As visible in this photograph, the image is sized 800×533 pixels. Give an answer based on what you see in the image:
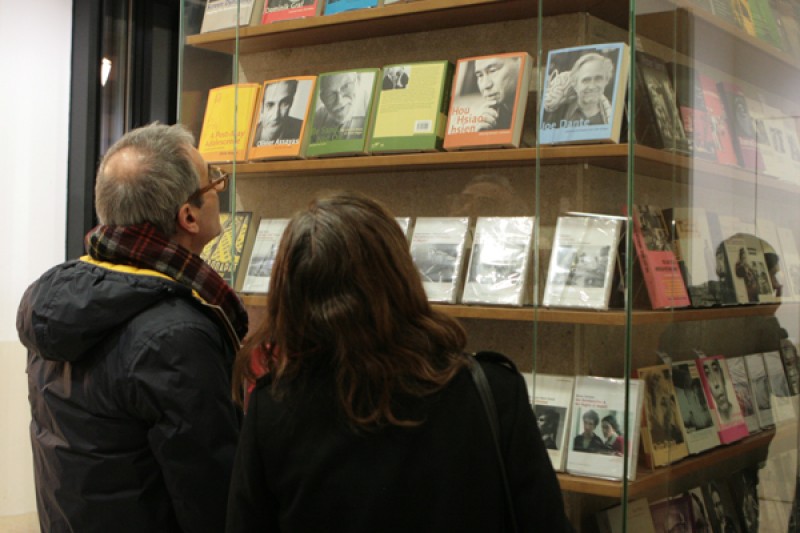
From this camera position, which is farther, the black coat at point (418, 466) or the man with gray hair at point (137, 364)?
the man with gray hair at point (137, 364)

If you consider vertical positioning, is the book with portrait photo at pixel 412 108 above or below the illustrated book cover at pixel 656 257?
above

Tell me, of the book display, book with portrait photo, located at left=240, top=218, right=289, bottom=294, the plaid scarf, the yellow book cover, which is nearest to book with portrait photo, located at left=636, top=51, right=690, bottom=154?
the book display

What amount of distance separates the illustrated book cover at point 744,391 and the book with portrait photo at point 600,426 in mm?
263

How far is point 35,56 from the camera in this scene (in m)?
3.91

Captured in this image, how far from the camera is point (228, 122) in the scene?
9.78 feet

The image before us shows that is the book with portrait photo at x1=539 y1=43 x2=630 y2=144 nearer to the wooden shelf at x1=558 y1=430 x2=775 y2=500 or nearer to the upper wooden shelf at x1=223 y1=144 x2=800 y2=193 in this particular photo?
the upper wooden shelf at x1=223 y1=144 x2=800 y2=193

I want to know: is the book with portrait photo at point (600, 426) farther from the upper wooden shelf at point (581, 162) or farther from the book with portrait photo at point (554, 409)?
the upper wooden shelf at point (581, 162)

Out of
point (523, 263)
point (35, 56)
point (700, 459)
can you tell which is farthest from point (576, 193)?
point (35, 56)

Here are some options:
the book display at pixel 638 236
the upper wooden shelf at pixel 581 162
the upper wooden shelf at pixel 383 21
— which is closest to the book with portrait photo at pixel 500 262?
the book display at pixel 638 236

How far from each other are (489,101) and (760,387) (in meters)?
1.00

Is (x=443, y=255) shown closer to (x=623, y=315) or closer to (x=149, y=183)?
(x=623, y=315)

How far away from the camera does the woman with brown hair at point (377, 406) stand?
48.2 inches

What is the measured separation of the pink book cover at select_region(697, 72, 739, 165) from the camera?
1.98 meters

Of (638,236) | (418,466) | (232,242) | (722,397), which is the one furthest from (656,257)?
(232,242)
